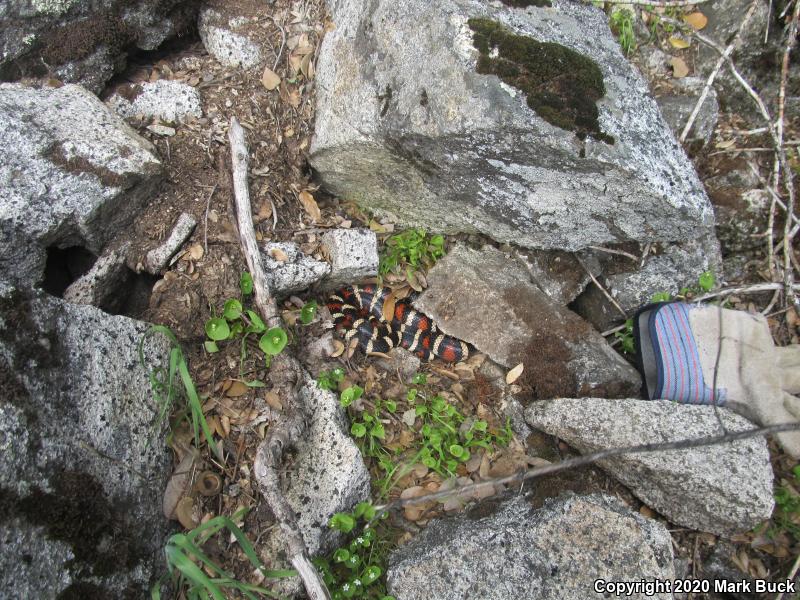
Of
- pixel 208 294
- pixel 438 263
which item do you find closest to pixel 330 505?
pixel 208 294

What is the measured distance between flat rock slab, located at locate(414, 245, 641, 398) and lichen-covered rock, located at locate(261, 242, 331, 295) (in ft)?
2.73

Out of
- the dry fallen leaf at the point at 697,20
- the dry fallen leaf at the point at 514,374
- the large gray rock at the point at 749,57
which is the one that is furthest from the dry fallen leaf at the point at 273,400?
the dry fallen leaf at the point at 697,20

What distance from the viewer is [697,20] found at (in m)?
4.62

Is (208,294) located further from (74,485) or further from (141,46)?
(141,46)

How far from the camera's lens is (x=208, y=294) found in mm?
3033

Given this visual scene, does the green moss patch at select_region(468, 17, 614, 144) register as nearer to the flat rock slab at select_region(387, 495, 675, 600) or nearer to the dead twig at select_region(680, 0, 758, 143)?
the dead twig at select_region(680, 0, 758, 143)

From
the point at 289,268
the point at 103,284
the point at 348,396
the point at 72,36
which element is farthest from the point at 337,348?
the point at 72,36

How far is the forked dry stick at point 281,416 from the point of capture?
255 centimetres

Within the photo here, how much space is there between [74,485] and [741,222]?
4.48 metres

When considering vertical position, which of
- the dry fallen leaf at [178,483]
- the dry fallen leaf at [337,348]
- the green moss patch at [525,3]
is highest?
the green moss patch at [525,3]

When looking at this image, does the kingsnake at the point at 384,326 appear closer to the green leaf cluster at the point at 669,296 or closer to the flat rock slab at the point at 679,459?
the flat rock slab at the point at 679,459

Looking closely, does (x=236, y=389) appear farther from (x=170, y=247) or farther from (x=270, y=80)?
(x=270, y=80)

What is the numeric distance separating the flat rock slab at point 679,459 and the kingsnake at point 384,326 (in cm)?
86

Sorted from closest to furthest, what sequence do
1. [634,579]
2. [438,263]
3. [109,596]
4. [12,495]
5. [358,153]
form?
[12,495] → [109,596] → [634,579] → [358,153] → [438,263]
